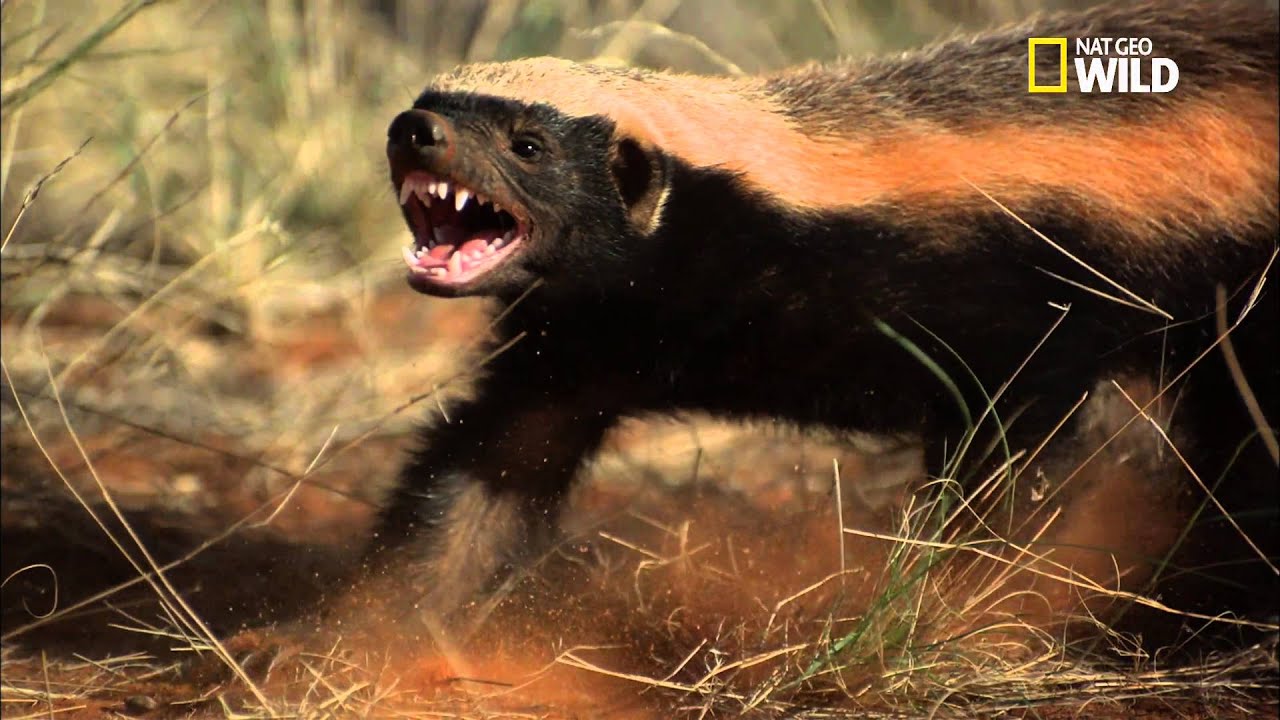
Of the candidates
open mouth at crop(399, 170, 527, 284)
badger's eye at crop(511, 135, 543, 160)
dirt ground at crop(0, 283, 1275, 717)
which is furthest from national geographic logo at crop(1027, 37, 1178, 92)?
open mouth at crop(399, 170, 527, 284)

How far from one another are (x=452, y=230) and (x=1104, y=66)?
170 centimetres

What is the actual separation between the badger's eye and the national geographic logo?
4.18ft

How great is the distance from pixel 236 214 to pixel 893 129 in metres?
3.74

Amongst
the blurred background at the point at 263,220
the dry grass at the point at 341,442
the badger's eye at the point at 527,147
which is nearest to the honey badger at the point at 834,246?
the badger's eye at the point at 527,147

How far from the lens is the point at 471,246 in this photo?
318cm

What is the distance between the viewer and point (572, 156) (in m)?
3.19

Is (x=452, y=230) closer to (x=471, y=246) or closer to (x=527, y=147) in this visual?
(x=471, y=246)

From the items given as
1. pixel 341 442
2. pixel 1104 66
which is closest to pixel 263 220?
pixel 341 442

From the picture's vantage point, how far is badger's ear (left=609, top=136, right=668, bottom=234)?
3225mm

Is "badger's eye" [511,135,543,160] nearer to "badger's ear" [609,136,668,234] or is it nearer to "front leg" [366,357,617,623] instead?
"badger's ear" [609,136,668,234]

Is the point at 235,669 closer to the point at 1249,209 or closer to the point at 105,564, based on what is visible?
the point at 105,564

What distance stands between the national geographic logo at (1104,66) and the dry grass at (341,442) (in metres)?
0.88

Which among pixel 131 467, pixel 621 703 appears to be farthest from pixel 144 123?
pixel 621 703

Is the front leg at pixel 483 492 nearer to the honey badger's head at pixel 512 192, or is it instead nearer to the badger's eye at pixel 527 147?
the honey badger's head at pixel 512 192
